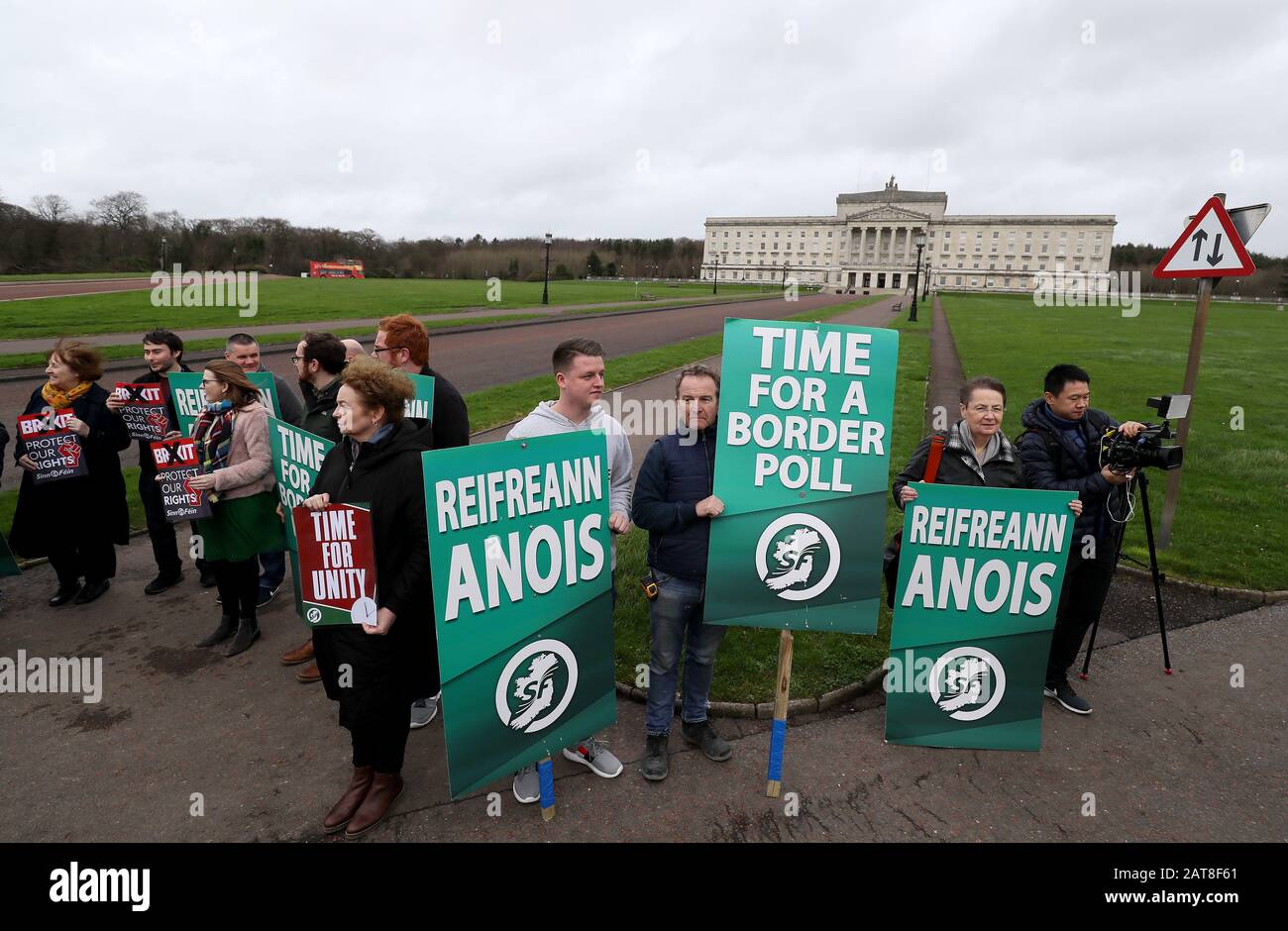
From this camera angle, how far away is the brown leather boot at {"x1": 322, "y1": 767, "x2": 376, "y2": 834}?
325 centimetres

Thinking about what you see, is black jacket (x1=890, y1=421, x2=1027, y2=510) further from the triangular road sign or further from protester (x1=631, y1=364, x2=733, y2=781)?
the triangular road sign

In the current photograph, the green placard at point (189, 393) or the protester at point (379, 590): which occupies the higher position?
the green placard at point (189, 393)

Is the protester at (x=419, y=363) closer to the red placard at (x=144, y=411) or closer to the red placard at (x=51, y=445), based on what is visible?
the red placard at (x=144, y=411)

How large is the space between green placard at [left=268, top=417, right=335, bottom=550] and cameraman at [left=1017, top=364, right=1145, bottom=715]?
4.33 metres

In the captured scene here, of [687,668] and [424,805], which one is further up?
[687,668]

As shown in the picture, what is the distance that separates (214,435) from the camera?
473 cm

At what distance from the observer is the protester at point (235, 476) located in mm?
4699

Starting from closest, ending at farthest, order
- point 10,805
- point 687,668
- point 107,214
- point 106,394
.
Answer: point 10,805 < point 687,668 < point 106,394 < point 107,214

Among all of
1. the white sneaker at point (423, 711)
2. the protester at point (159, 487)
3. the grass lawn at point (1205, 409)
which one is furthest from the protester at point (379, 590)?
the grass lawn at point (1205, 409)

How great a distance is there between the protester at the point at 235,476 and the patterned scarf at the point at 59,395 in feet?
5.11
